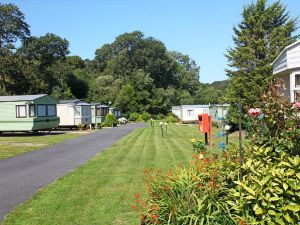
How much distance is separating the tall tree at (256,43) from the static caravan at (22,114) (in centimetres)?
1416

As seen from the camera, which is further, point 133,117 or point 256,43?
point 133,117

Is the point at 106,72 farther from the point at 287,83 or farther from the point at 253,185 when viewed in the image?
the point at 253,185

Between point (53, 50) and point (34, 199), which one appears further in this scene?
point (53, 50)

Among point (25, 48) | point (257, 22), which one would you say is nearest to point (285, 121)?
point (257, 22)

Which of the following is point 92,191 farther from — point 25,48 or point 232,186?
point 25,48

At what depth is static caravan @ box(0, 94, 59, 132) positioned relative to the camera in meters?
30.1

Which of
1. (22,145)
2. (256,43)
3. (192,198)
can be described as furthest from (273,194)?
(256,43)

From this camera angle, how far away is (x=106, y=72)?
3511 inches

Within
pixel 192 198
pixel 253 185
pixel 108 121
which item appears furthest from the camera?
pixel 108 121

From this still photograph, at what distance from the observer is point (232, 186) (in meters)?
5.13

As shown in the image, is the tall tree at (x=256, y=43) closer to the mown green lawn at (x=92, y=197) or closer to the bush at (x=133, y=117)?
the mown green lawn at (x=92, y=197)

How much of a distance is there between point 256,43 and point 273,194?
83.2 feet

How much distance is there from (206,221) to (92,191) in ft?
14.0

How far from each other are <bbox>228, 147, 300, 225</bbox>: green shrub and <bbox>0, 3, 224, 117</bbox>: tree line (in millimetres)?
45215
